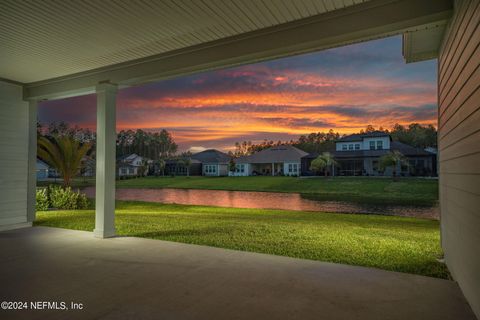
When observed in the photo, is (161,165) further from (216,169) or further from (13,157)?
(13,157)

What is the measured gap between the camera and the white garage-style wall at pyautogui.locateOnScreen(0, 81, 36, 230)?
291 inches

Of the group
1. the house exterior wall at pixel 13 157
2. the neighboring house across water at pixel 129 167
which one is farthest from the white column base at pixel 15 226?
the neighboring house across water at pixel 129 167

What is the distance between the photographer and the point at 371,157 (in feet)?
96.0

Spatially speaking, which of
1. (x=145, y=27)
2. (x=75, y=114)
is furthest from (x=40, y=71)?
(x=75, y=114)

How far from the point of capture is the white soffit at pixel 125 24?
3908 millimetres

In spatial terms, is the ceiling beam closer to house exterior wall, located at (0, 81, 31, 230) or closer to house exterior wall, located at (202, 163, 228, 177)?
house exterior wall, located at (0, 81, 31, 230)

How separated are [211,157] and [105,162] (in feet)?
134

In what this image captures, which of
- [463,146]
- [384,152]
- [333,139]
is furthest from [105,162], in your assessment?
[333,139]

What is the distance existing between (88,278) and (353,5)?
193 inches

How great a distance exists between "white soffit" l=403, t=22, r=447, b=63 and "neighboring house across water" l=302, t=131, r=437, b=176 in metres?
24.2

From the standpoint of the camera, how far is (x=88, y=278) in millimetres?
4031

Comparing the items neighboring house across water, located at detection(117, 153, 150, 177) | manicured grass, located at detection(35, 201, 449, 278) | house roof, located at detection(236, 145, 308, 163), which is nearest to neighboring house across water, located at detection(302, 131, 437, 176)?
house roof, located at detection(236, 145, 308, 163)

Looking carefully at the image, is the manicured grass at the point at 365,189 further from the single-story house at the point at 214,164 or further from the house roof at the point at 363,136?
the single-story house at the point at 214,164

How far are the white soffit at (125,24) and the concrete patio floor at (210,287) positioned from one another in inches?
138
